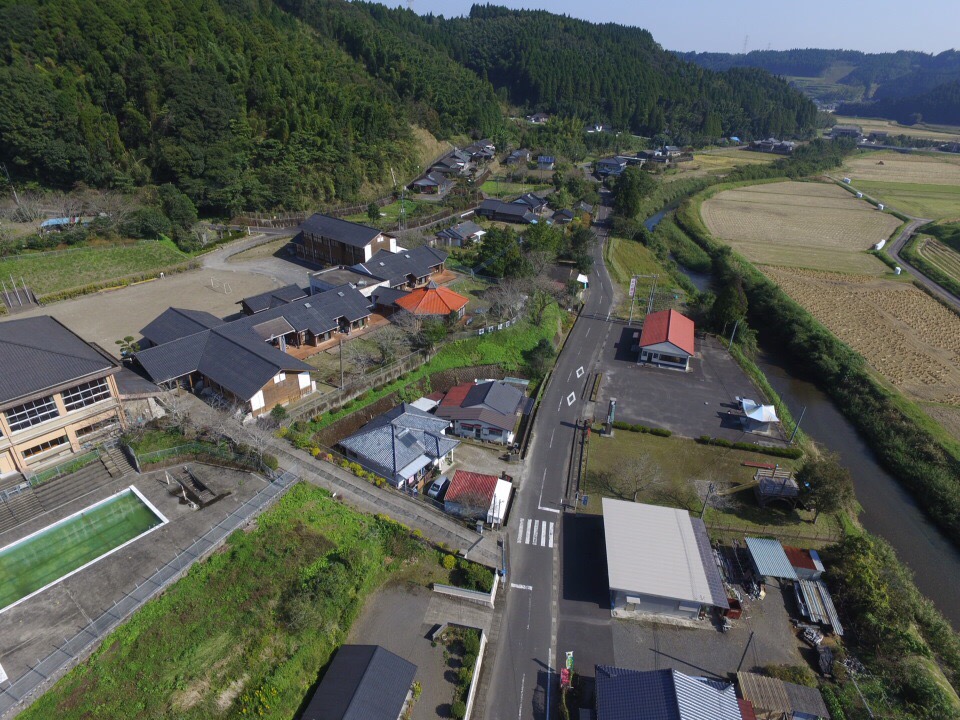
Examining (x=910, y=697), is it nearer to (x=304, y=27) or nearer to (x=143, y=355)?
(x=143, y=355)

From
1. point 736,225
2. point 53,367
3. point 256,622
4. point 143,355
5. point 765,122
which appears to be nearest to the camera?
point 256,622

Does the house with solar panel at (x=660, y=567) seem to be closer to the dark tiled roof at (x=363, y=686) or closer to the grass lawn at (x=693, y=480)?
the grass lawn at (x=693, y=480)

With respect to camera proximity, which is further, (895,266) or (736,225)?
(736,225)

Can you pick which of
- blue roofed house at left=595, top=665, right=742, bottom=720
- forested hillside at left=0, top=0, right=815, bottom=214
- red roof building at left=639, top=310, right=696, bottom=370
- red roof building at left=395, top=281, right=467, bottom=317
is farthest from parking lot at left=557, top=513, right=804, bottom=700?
forested hillside at left=0, top=0, right=815, bottom=214

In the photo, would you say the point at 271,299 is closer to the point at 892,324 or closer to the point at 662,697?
the point at 662,697

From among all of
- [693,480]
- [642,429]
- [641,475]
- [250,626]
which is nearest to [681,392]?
[642,429]

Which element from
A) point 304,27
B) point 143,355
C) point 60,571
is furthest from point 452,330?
point 304,27

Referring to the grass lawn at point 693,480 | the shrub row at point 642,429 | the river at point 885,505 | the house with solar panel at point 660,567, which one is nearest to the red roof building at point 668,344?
the river at point 885,505
